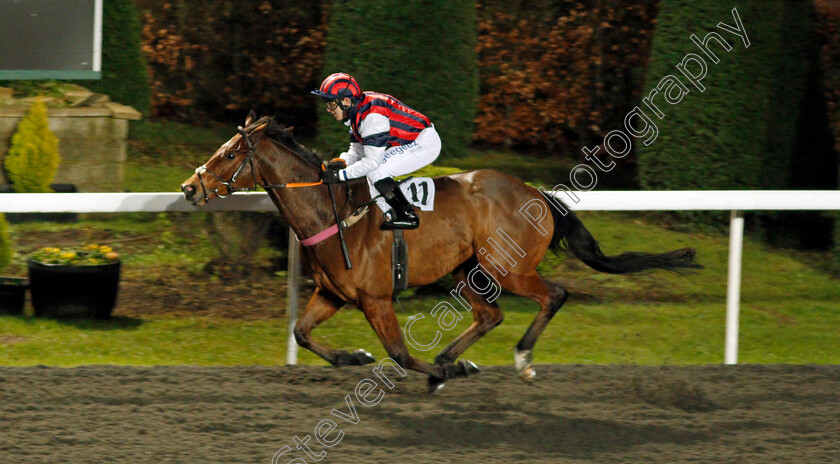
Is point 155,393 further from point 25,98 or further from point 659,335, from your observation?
point 25,98

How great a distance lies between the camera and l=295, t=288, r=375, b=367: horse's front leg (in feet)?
15.0

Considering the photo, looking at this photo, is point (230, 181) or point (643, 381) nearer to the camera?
point (230, 181)

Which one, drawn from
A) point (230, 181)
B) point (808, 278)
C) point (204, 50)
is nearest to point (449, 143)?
point (808, 278)

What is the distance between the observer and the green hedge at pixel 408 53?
277 inches

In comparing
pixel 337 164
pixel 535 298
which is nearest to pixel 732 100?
pixel 535 298

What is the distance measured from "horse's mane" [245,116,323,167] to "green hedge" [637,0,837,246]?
4277mm

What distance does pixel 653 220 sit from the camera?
8.45 metres

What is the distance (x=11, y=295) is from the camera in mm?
5676

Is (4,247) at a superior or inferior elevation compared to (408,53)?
inferior

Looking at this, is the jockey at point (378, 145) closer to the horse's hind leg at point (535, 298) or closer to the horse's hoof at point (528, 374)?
the horse's hind leg at point (535, 298)

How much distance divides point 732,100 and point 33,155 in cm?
533

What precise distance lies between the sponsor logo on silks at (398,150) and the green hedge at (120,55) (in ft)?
17.5

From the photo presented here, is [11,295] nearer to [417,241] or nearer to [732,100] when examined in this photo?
[417,241]

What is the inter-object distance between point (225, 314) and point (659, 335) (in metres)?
2.65
